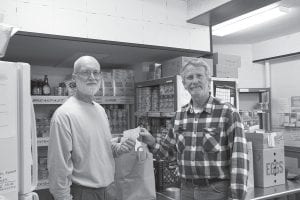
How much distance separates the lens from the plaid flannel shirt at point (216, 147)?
200 centimetres

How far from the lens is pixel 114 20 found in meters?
2.97

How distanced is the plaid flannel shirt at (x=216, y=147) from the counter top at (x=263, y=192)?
0.69m

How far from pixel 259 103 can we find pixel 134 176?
3.80 metres

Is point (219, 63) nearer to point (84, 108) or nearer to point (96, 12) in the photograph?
point (96, 12)

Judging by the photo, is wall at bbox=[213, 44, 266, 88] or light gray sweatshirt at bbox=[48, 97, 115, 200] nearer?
light gray sweatshirt at bbox=[48, 97, 115, 200]

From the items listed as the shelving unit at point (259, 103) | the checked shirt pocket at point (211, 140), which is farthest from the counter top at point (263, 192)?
the shelving unit at point (259, 103)

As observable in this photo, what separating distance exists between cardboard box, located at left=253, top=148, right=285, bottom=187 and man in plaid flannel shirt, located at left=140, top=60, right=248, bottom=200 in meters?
1.07

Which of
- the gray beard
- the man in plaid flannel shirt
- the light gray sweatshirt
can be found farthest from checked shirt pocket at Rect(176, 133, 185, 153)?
the gray beard

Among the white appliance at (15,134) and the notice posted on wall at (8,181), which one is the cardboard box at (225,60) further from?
the notice posted on wall at (8,181)

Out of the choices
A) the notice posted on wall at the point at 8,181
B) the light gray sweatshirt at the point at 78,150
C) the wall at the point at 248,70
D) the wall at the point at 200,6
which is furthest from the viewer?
the wall at the point at 248,70

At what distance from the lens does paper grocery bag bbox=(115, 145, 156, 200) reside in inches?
91.7

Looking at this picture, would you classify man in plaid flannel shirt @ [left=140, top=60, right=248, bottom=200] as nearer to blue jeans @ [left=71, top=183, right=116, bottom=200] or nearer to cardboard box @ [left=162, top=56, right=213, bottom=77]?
blue jeans @ [left=71, top=183, right=116, bottom=200]

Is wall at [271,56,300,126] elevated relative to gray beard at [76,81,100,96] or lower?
elevated

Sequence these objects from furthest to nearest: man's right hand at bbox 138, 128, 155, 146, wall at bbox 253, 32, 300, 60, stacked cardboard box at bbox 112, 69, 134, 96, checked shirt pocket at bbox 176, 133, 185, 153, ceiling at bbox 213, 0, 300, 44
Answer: wall at bbox 253, 32, 300, 60 < stacked cardboard box at bbox 112, 69, 134, 96 < ceiling at bbox 213, 0, 300, 44 < man's right hand at bbox 138, 128, 155, 146 < checked shirt pocket at bbox 176, 133, 185, 153
